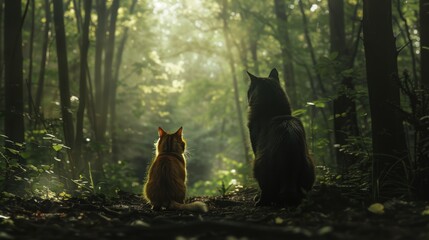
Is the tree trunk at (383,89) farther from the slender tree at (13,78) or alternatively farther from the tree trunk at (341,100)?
the slender tree at (13,78)

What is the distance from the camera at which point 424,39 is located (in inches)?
234

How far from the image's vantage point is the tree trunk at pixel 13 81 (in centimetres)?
676

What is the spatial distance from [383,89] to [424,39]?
1539 mm

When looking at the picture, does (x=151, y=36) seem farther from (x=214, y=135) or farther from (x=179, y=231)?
(x=179, y=231)

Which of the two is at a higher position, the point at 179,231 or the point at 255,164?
the point at 255,164

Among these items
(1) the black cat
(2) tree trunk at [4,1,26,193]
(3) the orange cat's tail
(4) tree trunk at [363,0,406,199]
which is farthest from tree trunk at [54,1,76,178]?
(4) tree trunk at [363,0,406,199]

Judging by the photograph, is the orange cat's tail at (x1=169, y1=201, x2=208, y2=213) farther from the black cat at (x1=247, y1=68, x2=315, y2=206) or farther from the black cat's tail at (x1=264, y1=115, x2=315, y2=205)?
the black cat's tail at (x1=264, y1=115, x2=315, y2=205)

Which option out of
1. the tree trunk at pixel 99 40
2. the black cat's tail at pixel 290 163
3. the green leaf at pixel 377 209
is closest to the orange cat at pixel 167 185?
the black cat's tail at pixel 290 163

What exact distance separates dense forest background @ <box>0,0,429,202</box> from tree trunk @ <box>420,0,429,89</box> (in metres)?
0.02

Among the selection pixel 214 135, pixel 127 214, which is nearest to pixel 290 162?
pixel 127 214

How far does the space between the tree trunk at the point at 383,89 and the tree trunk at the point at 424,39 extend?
1.05 meters

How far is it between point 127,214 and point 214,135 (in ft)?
102

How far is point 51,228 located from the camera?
11.0 ft

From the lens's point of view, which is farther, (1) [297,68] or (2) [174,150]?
(1) [297,68]
